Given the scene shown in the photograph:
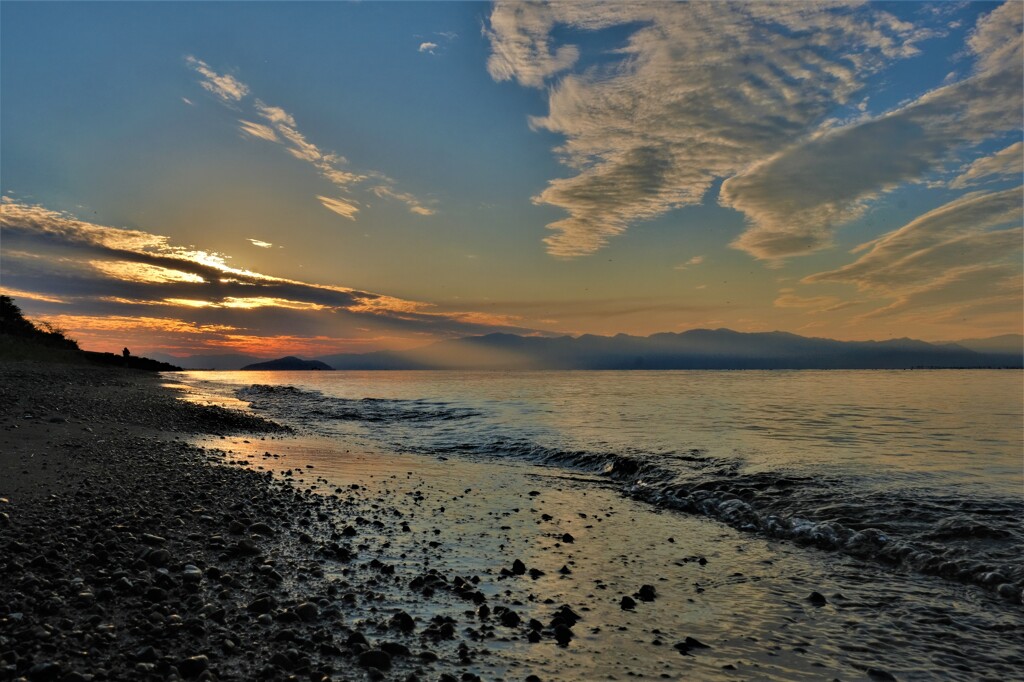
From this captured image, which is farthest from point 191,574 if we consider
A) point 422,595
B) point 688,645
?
point 688,645

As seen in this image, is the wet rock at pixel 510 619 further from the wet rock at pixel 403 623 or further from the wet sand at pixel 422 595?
the wet rock at pixel 403 623

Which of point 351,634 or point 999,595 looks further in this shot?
point 999,595

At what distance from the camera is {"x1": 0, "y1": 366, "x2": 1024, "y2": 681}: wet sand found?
5.31 meters

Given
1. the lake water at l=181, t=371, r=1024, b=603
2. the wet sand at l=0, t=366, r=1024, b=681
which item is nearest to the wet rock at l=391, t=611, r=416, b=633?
the wet sand at l=0, t=366, r=1024, b=681

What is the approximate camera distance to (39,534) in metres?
7.90

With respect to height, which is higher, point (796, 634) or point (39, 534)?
Result: point (39, 534)

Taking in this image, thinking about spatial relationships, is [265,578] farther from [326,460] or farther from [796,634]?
[326,460]

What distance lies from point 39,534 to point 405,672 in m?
6.77

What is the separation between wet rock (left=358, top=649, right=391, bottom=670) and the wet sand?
0.07ft

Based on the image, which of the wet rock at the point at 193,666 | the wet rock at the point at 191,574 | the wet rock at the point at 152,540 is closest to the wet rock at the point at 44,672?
the wet rock at the point at 193,666

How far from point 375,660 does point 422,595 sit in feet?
6.27

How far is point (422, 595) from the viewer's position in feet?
23.3

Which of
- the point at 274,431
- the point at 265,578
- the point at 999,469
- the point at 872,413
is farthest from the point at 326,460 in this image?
the point at 872,413

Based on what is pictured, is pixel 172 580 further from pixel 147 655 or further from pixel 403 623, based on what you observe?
pixel 403 623
